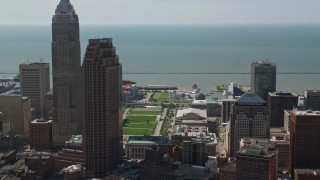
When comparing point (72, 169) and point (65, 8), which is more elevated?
point (65, 8)

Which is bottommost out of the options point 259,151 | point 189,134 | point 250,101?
point 189,134

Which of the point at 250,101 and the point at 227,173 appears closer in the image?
the point at 227,173

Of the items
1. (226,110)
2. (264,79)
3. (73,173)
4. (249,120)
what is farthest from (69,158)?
(264,79)

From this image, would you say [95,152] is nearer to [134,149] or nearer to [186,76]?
[134,149]

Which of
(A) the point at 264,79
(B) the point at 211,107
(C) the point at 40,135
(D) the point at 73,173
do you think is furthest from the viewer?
(B) the point at 211,107

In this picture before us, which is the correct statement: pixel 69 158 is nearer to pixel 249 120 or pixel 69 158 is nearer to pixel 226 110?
pixel 249 120

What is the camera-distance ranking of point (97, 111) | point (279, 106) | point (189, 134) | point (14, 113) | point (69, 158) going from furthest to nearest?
point (279, 106)
point (14, 113)
point (189, 134)
point (69, 158)
point (97, 111)
